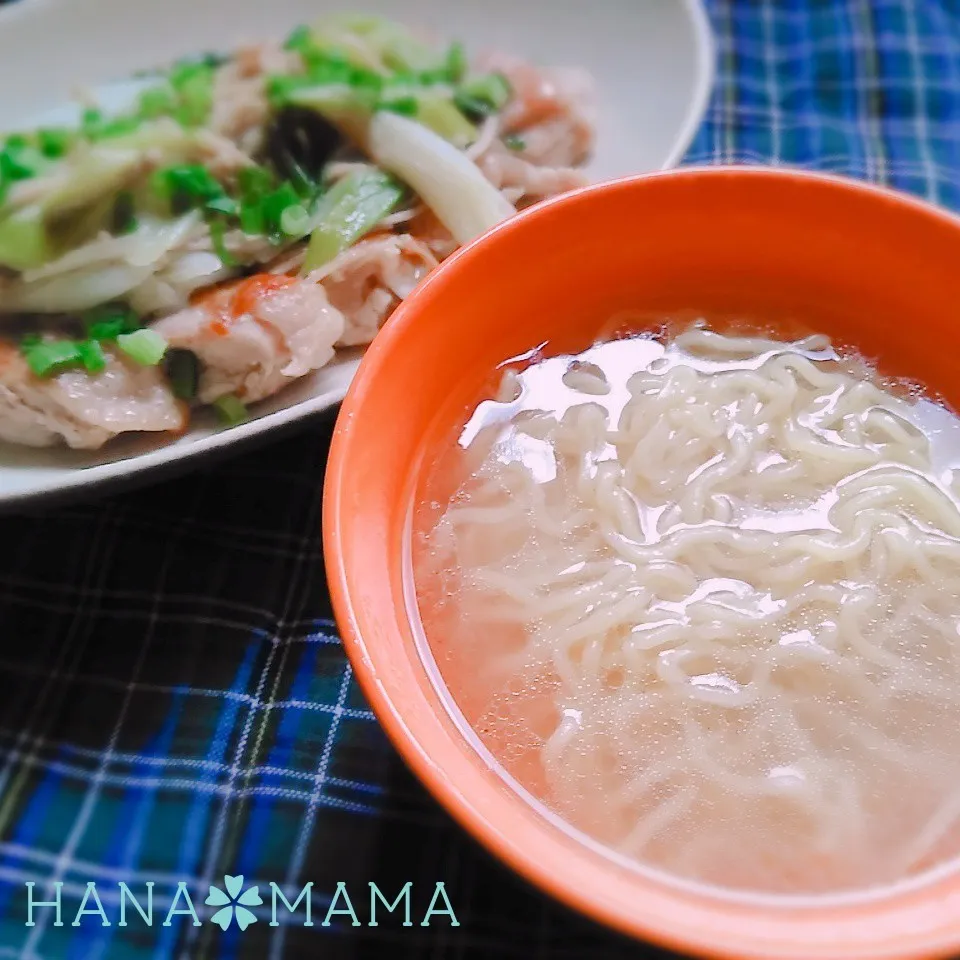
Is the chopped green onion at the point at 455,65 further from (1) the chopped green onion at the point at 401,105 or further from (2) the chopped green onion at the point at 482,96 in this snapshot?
(1) the chopped green onion at the point at 401,105

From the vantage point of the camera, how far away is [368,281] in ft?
5.06

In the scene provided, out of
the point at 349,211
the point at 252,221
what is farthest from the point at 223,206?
the point at 349,211

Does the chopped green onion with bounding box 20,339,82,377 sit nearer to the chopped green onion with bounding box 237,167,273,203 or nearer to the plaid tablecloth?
the plaid tablecloth

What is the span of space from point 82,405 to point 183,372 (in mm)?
163

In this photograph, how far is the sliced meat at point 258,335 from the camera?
141 cm

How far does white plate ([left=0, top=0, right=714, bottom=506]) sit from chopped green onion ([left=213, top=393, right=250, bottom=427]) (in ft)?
2.66

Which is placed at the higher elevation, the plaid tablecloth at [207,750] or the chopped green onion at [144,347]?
the chopped green onion at [144,347]

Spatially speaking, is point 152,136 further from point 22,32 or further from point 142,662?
point 142,662

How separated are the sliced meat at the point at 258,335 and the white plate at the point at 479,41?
2.17 feet

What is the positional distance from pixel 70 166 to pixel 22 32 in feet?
1.94

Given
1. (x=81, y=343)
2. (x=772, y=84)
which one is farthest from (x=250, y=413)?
(x=772, y=84)

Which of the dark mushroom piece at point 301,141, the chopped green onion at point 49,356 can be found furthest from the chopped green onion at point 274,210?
the chopped green onion at point 49,356
